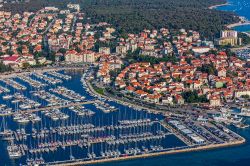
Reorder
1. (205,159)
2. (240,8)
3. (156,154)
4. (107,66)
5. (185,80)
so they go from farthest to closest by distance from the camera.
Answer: (240,8) → (107,66) → (185,80) → (156,154) → (205,159)

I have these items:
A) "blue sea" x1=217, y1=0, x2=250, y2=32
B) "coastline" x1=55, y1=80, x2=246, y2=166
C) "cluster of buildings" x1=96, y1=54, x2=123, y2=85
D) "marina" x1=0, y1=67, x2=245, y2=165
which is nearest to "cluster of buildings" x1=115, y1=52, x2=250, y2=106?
"cluster of buildings" x1=96, y1=54, x2=123, y2=85

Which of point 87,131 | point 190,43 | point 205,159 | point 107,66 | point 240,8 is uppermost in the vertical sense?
point 240,8

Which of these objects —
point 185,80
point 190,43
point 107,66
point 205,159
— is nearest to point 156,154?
point 205,159

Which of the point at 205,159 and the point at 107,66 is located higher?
the point at 107,66

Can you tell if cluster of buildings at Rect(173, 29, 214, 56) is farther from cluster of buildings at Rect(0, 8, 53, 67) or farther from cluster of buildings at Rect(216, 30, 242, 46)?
cluster of buildings at Rect(0, 8, 53, 67)

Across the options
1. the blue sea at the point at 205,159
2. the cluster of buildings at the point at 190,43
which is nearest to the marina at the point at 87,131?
the blue sea at the point at 205,159

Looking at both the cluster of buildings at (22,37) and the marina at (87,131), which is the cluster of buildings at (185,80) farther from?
the cluster of buildings at (22,37)

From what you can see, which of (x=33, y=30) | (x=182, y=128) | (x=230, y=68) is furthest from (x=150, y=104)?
(x=33, y=30)

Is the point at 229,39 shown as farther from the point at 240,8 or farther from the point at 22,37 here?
the point at 240,8
